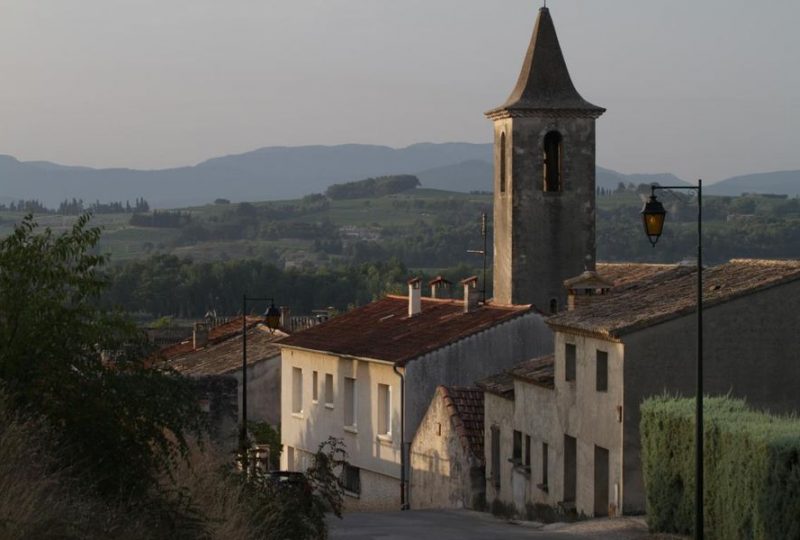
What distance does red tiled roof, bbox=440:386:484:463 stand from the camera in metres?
39.5

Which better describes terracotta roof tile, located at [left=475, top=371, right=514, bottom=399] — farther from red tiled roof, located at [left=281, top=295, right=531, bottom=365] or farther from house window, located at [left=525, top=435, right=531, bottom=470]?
red tiled roof, located at [left=281, top=295, right=531, bottom=365]

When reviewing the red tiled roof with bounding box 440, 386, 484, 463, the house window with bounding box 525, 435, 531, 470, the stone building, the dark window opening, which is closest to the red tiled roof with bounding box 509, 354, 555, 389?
the house window with bounding box 525, 435, 531, 470

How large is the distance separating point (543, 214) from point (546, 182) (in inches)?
38.3

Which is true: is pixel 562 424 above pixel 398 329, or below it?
below

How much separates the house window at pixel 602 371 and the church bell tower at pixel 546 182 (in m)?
18.3

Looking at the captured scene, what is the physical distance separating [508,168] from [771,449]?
29170mm

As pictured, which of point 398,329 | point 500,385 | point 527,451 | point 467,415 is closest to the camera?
point 527,451

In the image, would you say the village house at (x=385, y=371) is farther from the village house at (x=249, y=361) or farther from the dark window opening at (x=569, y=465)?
the dark window opening at (x=569, y=465)

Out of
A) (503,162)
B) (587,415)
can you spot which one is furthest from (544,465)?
(503,162)

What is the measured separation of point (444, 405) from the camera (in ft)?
131

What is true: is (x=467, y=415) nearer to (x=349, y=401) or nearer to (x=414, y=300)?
(x=349, y=401)

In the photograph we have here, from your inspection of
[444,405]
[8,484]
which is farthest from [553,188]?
[8,484]

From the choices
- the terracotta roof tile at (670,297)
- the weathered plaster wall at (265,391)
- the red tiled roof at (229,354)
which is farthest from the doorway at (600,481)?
the weathered plaster wall at (265,391)

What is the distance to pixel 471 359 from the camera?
43719mm
